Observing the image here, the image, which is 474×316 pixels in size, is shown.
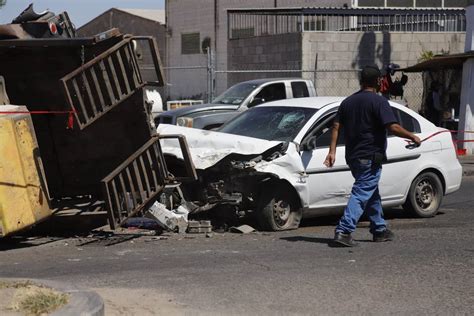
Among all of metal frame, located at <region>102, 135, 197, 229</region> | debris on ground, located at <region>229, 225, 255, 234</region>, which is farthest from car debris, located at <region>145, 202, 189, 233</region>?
debris on ground, located at <region>229, 225, 255, 234</region>

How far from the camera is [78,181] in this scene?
392 inches

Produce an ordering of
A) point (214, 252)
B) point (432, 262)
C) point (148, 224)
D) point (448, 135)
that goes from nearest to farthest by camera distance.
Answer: point (432, 262), point (214, 252), point (148, 224), point (448, 135)

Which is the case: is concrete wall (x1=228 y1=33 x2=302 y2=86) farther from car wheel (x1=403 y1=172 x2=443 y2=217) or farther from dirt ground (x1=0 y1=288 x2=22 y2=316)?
dirt ground (x1=0 y1=288 x2=22 y2=316)

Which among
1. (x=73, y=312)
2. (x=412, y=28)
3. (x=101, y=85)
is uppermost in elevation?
(x=101, y=85)

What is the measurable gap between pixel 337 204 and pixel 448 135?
219 cm

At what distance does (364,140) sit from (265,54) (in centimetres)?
1939

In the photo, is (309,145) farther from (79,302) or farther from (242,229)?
(79,302)

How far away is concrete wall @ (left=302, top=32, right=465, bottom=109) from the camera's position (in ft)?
81.9

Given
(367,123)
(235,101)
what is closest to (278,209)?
(367,123)

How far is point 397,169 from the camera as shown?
34.5 feet

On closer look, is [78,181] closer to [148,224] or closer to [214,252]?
A: [148,224]

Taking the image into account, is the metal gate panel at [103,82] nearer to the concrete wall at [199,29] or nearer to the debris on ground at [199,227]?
the debris on ground at [199,227]

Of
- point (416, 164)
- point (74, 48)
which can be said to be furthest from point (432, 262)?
point (74, 48)

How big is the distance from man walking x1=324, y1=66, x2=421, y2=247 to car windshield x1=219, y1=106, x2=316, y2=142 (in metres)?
1.33
